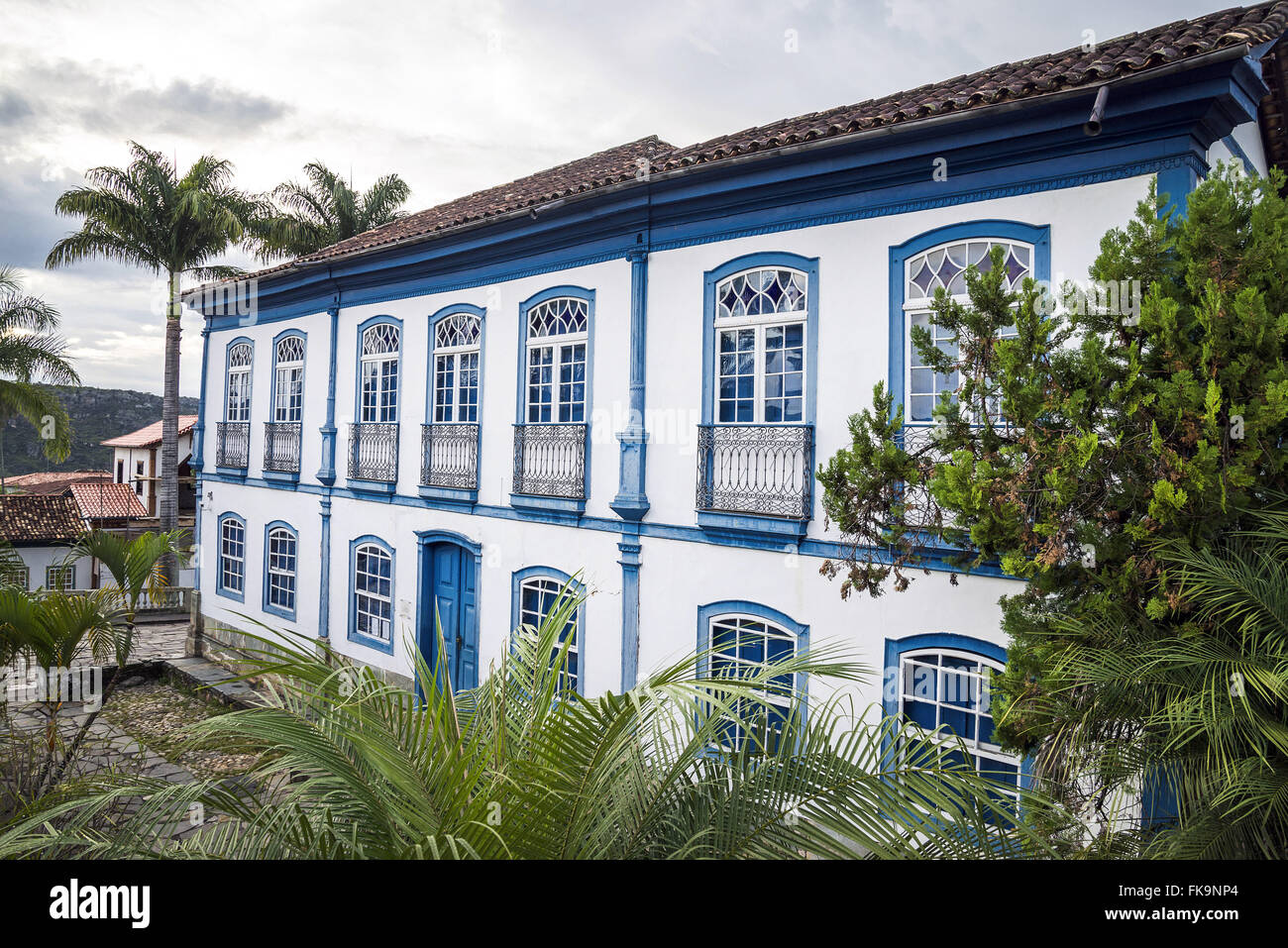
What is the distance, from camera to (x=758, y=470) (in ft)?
27.1

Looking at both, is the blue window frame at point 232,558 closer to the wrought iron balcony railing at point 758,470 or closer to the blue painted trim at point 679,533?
the blue painted trim at point 679,533

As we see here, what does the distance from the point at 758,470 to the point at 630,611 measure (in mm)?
2282

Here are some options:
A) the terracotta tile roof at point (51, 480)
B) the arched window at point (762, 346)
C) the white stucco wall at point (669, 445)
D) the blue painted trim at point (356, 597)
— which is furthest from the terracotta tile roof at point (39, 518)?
the arched window at point (762, 346)

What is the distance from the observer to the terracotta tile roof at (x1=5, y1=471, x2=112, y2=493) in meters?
36.9

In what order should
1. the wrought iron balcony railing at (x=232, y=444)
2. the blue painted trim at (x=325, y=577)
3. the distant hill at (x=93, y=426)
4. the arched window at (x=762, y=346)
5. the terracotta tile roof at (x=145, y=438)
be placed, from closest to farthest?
the arched window at (x=762, y=346)
the blue painted trim at (x=325, y=577)
the wrought iron balcony railing at (x=232, y=444)
the terracotta tile roof at (x=145, y=438)
the distant hill at (x=93, y=426)

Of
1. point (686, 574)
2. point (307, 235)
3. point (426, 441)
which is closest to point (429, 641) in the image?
point (426, 441)

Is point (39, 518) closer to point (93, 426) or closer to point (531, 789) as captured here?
point (93, 426)

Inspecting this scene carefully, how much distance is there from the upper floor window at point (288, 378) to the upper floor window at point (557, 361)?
6232 millimetres

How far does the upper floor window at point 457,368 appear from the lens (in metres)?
11.7

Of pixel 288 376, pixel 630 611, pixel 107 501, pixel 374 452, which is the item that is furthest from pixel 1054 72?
pixel 107 501

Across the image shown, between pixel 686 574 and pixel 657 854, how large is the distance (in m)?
6.03

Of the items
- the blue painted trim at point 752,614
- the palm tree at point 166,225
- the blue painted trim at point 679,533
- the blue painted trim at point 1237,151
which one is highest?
the palm tree at point 166,225

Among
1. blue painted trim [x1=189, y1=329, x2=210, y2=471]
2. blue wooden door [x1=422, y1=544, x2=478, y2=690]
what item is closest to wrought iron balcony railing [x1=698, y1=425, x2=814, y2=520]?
blue wooden door [x1=422, y1=544, x2=478, y2=690]
